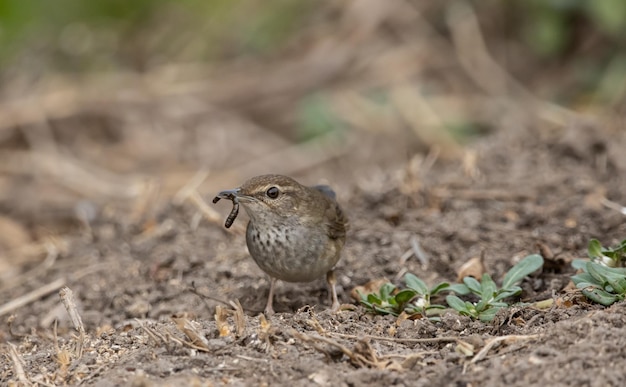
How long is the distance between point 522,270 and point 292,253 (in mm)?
1160

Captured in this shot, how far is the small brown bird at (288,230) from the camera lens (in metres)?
4.91

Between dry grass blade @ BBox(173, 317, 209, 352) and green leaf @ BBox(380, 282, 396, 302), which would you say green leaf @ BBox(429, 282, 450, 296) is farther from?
dry grass blade @ BBox(173, 317, 209, 352)

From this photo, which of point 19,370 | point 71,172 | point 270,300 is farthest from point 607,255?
point 71,172

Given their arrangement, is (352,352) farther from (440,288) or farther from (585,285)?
(585,285)

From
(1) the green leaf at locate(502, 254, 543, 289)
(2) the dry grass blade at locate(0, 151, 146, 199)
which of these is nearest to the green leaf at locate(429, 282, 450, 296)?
(1) the green leaf at locate(502, 254, 543, 289)

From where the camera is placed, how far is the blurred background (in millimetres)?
9031

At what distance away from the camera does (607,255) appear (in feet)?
14.7

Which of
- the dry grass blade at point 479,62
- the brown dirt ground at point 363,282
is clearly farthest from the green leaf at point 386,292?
the dry grass blade at point 479,62

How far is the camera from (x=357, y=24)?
11195 millimetres

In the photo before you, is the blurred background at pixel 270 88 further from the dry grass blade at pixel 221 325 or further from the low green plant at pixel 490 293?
the dry grass blade at pixel 221 325

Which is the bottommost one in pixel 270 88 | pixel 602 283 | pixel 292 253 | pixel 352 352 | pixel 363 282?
pixel 363 282

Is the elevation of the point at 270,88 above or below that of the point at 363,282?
above

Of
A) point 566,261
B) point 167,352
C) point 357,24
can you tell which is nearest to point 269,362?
point 167,352

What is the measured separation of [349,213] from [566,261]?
6.02ft
